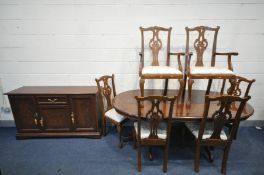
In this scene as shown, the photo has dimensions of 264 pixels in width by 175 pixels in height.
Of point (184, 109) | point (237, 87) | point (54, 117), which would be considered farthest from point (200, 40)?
point (54, 117)

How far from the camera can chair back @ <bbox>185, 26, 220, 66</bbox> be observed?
245 cm

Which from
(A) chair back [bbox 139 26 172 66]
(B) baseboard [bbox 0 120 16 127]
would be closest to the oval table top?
(A) chair back [bbox 139 26 172 66]

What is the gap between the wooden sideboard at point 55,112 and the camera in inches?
98.0

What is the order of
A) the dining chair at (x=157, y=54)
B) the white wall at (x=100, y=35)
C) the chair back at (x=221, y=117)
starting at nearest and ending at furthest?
the chair back at (x=221, y=117)
the dining chair at (x=157, y=54)
the white wall at (x=100, y=35)

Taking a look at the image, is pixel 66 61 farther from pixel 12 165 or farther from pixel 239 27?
pixel 239 27

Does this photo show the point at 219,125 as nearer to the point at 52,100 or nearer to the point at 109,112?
the point at 109,112

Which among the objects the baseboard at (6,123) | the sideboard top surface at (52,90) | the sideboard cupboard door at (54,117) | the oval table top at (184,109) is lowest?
the baseboard at (6,123)

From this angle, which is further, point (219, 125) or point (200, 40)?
point (200, 40)

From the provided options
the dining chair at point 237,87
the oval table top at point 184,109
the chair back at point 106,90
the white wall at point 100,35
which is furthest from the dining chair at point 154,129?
the white wall at point 100,35

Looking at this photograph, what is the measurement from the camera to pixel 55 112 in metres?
2.57

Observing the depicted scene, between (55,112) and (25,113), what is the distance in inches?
18.2

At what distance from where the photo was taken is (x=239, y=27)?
2.64 meters

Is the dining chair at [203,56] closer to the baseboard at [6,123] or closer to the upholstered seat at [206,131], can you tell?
the upholstered seat at [206,131]

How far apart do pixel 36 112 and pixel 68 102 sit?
52cm
